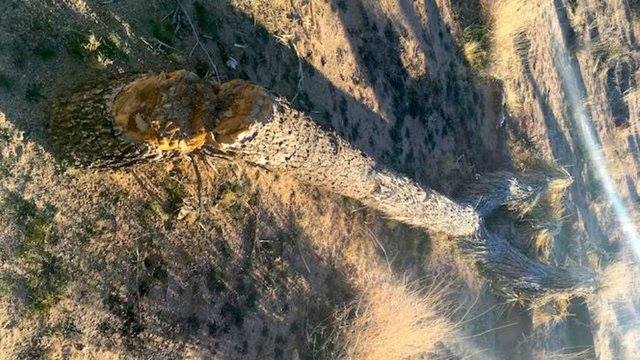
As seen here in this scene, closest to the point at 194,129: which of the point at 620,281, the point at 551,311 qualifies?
the point at 551,311

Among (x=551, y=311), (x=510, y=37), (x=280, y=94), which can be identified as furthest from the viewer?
(x=551, y=311)

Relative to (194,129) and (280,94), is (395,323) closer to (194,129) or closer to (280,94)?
(280,94)

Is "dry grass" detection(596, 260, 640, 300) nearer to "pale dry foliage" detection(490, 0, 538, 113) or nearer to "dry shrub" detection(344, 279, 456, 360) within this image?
"pale dry foliage" detection(490, 0, 538, 113)

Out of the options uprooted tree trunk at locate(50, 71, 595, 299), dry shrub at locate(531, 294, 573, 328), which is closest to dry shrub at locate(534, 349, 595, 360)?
dry shrub at locate(531, 294, 573, 328)

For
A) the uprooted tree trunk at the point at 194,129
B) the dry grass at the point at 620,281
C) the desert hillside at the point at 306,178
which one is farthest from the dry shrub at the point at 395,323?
the dry grass at the point at 620,281

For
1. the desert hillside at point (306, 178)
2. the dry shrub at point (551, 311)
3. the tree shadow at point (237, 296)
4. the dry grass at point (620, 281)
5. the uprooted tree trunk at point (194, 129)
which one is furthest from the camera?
the dry grass at point (620, 281)

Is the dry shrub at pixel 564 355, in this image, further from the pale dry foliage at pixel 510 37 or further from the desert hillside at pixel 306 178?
the pale dry foliage at pixel 510 37

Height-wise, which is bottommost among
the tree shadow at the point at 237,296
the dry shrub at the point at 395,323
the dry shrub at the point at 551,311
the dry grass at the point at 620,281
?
the dry grass at the point at 620,281

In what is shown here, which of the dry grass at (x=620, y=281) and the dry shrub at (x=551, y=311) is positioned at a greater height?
the dry shrub at (x=551, y=311)
